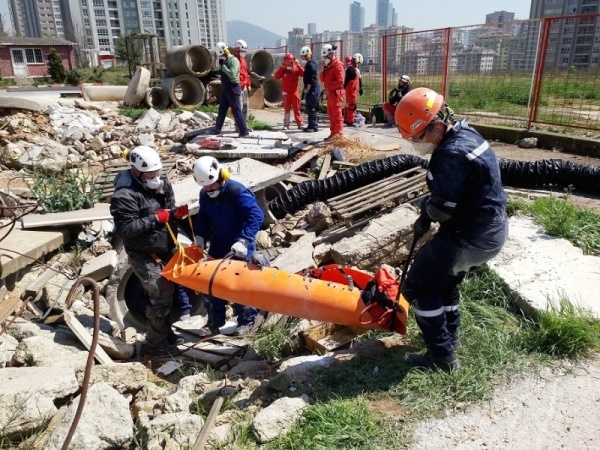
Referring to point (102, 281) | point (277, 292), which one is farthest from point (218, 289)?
point (102, 281)

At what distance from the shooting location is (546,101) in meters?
9.78

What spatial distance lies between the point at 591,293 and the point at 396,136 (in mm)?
7452

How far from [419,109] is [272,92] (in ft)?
49.8

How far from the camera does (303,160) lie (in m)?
8.64

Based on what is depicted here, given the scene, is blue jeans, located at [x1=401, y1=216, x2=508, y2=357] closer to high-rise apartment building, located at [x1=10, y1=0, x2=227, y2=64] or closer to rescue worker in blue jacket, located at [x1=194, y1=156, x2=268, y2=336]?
rescue worker in blue jacket, located at [x1=194, y1=156, x2=268, y2=336]

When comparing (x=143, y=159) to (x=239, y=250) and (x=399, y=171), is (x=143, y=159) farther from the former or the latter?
(x=399, y=171)

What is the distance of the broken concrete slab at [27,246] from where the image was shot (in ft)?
16.8

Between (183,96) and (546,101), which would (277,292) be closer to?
(546,101)

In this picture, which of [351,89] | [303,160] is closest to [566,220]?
[303,160]

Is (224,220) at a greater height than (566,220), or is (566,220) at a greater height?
(224,220)

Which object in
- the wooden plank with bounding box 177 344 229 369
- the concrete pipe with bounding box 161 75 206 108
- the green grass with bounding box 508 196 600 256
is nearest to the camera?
the wooden plank with bounding box 177 344 229 369

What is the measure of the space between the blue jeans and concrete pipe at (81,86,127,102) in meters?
18.0

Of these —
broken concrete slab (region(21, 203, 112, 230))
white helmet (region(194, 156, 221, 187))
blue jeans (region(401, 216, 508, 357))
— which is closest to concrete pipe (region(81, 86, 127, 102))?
broken concrete slab (region(21, 203, 112, 230))

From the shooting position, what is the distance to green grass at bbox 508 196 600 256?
4.79 metres
